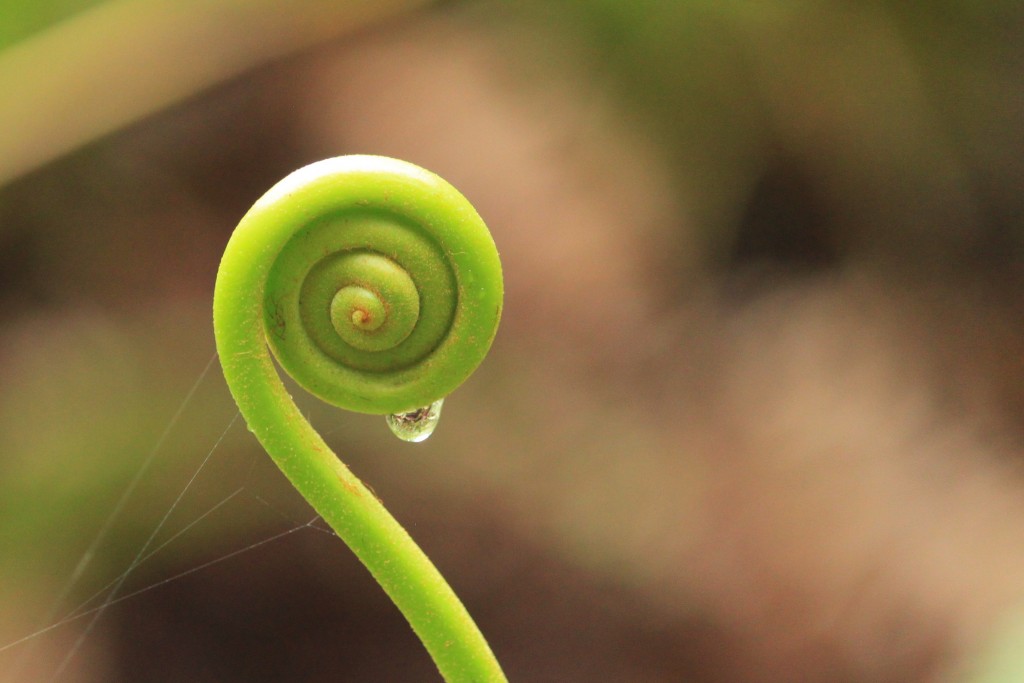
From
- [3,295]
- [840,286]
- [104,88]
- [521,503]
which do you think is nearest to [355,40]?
[104,88]

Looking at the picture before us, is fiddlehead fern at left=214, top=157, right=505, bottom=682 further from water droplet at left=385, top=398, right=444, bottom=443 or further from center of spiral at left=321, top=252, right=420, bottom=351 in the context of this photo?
water droplet at left=385, top=398, right=444, bottom=443

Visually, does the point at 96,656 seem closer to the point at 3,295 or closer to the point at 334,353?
the point at 3,295

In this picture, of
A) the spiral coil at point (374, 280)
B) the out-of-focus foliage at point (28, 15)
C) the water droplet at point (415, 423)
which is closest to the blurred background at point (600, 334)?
the out-of-focus foliage at point (28, 15)

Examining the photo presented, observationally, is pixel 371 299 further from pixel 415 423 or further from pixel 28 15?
pixel 28 15

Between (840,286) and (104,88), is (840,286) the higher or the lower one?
the lower one

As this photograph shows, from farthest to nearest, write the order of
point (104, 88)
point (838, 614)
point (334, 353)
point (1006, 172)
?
point (1006, 172) → point (838, 614) → point (104, 88) → point (334, 353)

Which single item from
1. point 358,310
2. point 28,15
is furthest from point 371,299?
point 28,15
